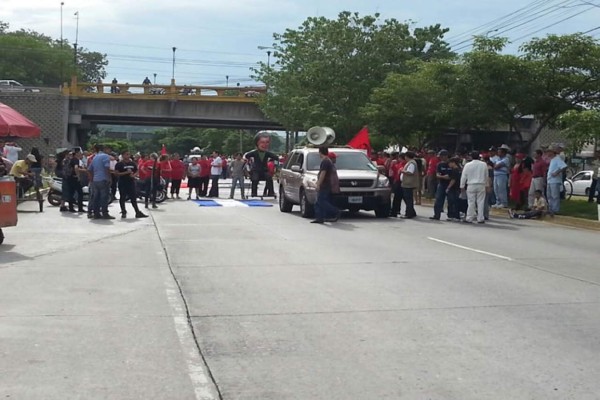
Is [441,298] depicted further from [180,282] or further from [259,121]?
[259,121]

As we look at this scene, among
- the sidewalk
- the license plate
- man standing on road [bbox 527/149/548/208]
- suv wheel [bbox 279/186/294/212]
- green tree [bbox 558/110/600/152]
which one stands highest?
green tree [bbox 558/110/600/152]

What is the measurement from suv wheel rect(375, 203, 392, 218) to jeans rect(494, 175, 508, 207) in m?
4.08

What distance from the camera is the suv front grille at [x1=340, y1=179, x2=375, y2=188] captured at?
20906 millimetres

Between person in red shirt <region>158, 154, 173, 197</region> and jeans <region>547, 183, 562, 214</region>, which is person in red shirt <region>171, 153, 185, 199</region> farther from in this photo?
jeans <region>547, 183, 562, 214</region>

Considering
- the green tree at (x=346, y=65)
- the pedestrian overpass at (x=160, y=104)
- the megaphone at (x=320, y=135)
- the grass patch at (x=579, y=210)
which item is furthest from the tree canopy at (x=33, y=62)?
the grass patch at (x=579, y=210)

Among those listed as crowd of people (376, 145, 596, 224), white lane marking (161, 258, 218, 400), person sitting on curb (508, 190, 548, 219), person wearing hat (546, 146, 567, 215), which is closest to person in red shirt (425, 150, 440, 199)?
crowd of people (376, 145, 596, 224)

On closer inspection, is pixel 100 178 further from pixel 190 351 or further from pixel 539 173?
pixel 190 351

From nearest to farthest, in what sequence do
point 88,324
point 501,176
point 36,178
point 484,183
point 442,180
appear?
1. point 88,324
2. point 484,183
3. point 442,180
4. point 36,178
5. point 501,176

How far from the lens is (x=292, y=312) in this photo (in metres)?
8.88

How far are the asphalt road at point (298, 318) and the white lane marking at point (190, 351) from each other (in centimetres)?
2

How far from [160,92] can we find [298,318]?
52125 millimetres

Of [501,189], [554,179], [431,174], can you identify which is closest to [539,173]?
[554,179]

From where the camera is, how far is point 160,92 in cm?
5903

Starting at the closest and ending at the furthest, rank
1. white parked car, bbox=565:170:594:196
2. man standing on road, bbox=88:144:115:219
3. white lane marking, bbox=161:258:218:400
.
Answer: white lane marking, bbox=161:258:218:400
man standing on road, bbox=88:144:115:219
white parked car, bbox=565:170:594:196
